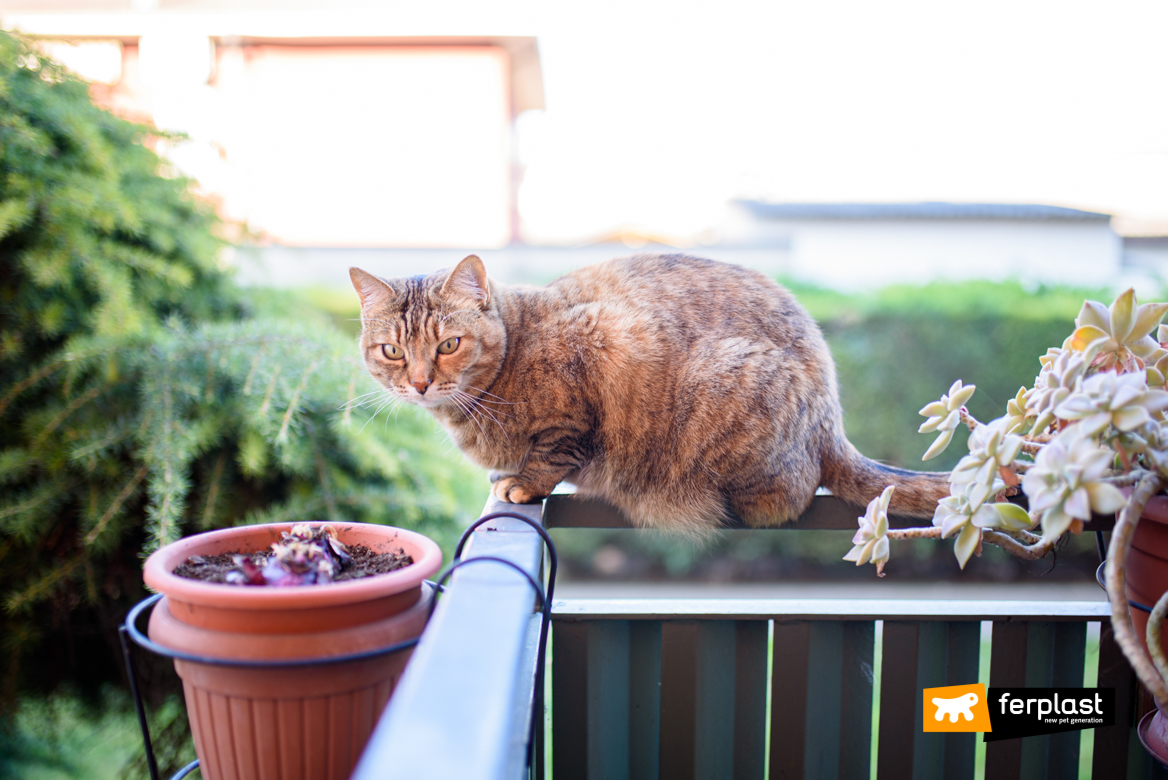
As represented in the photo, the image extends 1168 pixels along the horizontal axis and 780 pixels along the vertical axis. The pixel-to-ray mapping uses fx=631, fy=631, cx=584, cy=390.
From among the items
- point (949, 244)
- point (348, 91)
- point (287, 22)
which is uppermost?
point (287, 22)

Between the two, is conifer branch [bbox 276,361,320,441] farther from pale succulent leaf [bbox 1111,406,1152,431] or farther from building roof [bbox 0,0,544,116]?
building roof [bbox 0,0,544,116]

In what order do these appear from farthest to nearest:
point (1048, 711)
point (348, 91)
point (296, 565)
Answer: point (348, 91), point (1048, 711), point (296, 565)

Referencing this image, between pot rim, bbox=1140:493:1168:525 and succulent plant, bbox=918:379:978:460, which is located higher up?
succulent plant, bbox=918:379:978:460

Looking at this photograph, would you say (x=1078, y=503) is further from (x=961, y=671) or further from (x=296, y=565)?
(x=296, y=565)

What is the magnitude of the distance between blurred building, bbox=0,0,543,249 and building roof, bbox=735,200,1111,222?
10.1 ft

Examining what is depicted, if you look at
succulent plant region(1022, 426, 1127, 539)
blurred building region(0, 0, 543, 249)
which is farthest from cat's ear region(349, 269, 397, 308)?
blurred building region(0, 0, 543, 249)

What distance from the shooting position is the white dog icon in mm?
1020

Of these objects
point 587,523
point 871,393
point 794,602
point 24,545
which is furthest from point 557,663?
point 871,393

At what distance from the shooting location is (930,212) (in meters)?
6.15

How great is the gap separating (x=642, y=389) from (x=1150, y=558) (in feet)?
2.51

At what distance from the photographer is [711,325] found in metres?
1.25

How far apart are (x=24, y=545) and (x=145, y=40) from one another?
14.4 feet

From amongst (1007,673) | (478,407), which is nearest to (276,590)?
(478,407)

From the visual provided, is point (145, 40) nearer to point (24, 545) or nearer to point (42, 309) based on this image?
point (42, 309)
